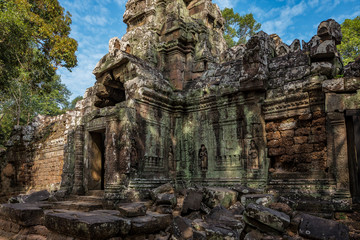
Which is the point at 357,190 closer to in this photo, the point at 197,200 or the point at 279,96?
the point at 279,96

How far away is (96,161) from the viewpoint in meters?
8.22

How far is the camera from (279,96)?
256 inches

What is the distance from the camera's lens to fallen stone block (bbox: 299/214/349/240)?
12.7ft

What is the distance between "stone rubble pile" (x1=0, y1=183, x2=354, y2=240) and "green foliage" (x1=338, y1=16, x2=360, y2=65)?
16.0 metres

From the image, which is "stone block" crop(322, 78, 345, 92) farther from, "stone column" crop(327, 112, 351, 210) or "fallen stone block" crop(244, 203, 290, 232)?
"fallen stone block" crop(244, 203, 290, 232)

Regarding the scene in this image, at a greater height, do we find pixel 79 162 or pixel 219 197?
pixel 79 162

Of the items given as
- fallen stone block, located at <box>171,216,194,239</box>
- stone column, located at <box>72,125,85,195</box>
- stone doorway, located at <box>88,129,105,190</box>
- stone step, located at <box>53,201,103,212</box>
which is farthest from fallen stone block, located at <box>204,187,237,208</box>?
stone column, located at <box>72,125,85,195</box>

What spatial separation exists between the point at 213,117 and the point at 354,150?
3477mm

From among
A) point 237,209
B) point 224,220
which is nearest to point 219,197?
point 237,209

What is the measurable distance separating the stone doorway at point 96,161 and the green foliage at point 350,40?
1590cm

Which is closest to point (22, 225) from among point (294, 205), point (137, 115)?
point (137, 115)

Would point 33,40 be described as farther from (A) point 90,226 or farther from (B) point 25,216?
(A) point 90,226

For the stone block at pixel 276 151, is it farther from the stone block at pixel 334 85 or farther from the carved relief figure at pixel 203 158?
the carved relief figure at pixel 203 158

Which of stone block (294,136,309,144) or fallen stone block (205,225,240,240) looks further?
stone block (294,136,309,144)
